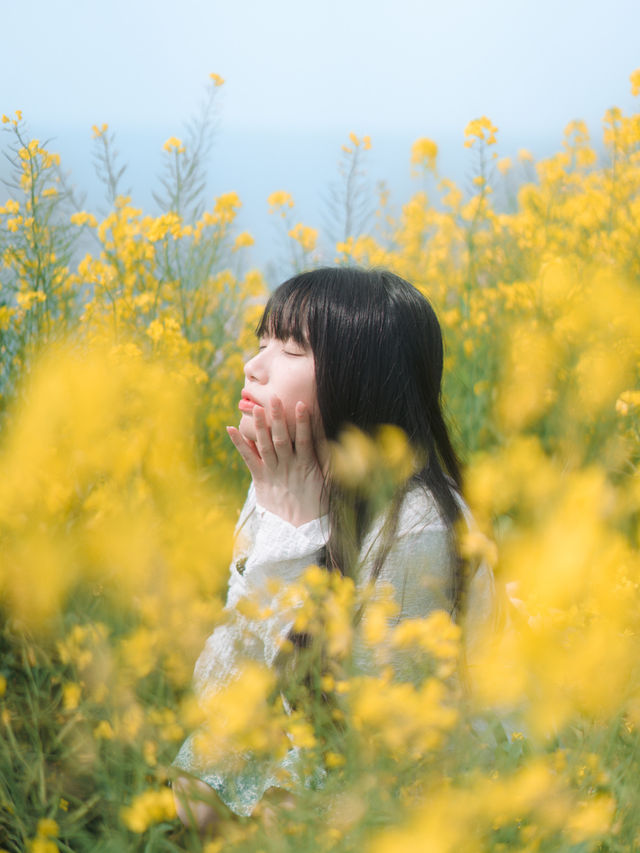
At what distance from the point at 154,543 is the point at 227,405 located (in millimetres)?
999

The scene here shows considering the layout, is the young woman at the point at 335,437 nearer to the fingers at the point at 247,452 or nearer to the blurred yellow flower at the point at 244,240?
the fingers at the point at 247,452

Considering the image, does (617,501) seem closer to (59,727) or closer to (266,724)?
(266,724)

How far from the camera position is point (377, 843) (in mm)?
673

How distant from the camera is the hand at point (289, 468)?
1218mm

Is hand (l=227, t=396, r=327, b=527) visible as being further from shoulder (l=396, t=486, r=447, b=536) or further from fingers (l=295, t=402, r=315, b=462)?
shoulder (l=396, t=486, r=447, b=536)

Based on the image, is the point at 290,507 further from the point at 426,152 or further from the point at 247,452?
the point at 426,152

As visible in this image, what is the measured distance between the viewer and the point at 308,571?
2.85ft

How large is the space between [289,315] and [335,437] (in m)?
0.21

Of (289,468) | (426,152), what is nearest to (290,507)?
(289,468)

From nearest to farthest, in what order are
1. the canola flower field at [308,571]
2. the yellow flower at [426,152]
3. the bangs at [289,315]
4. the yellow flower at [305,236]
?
the canola flower field at [308,571] → the bangs at [289,315] → the yellow flower at [305,236] → the yellow flower at [426,152]

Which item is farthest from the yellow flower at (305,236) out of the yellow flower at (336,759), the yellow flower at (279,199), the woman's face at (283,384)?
the yellow flower at (336,759)

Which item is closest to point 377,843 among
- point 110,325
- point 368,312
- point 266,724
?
point 266,724

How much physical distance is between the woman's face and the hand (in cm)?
2

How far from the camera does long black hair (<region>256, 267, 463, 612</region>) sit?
1.25 meters
